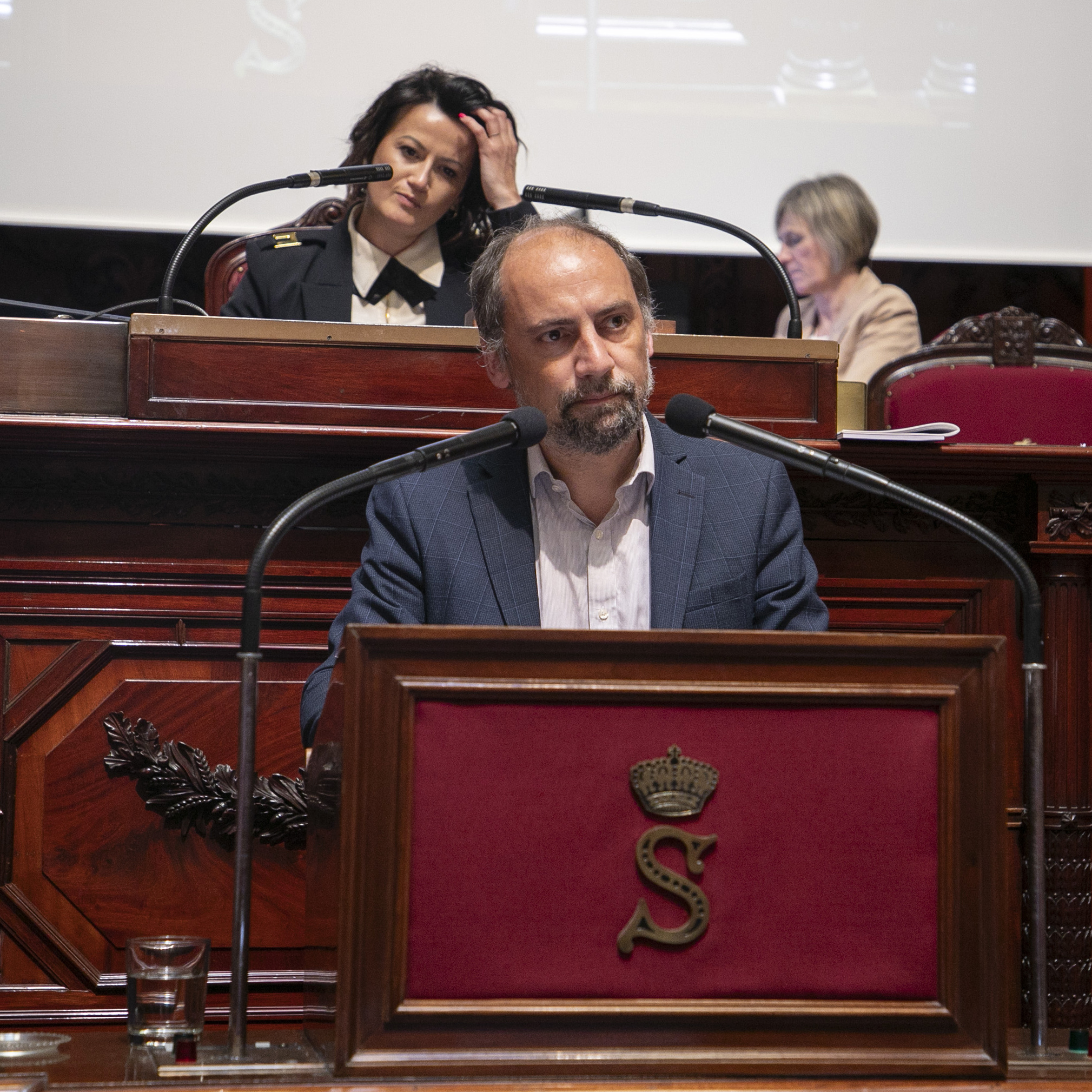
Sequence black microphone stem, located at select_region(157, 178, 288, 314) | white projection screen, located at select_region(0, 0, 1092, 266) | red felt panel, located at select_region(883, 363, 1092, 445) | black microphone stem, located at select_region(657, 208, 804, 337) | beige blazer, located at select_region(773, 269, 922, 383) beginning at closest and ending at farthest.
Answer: black microphone stem, located at select_region(157, 178, 288, 314), black microphone stem, located at select_region(657, 208, 804, 337), red felt panel, located at select_region(883, 363, 1092, 445), white projection screen, located at select_region(0, 0, 1092, 266), beige blazer, located at select_region(773, 269, 922, 383)

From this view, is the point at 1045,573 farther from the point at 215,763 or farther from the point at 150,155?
the point at 150,155

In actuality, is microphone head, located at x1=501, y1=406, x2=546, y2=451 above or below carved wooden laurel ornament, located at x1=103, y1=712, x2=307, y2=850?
above

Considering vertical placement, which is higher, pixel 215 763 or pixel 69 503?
pixel 69 503

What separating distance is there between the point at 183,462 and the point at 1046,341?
1489 millimetres

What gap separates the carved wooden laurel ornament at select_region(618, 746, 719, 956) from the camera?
0.80m

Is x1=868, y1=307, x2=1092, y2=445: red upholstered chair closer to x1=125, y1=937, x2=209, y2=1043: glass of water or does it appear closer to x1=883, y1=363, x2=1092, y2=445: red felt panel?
x1=883, y1=363, x2=1092, y2=445: red felt panel

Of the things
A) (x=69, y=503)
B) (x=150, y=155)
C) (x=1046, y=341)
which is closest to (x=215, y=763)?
(x=69, y=503)

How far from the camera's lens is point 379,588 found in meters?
1.37

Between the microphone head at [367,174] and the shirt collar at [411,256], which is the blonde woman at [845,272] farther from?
the microphone head at [367,174]

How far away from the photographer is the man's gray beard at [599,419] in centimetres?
143

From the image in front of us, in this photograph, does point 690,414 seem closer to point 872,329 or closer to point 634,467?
point 634,467

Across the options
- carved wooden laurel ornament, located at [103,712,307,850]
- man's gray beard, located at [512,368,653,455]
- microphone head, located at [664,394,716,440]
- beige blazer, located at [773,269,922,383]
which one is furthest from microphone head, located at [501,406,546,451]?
beige blazer, located at [773,269,922,383]

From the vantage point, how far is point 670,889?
809 mm

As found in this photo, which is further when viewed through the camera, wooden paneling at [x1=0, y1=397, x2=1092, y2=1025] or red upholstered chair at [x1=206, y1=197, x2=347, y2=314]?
red upholstered chair at [x1=206, y1=197, x2=347, y2=314]
